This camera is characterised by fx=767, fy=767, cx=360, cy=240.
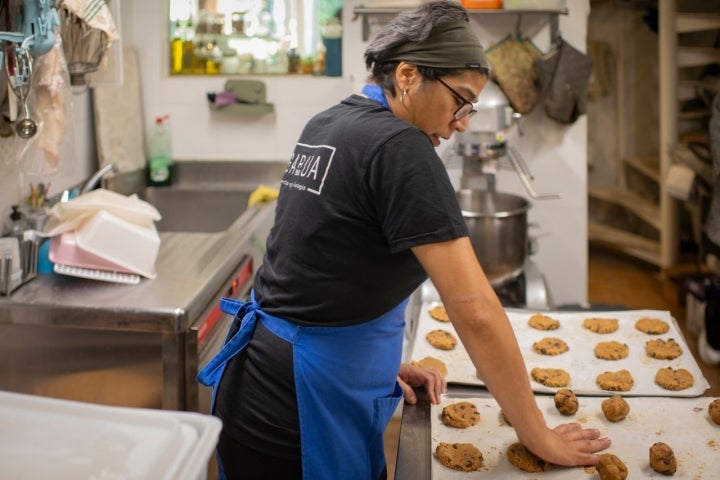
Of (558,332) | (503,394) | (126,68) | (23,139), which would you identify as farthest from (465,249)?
(126,68)

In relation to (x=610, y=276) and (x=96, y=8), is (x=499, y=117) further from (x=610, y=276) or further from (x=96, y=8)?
(x=610, y=276)

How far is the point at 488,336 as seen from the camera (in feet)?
3.93

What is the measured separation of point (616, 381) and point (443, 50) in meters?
0.80

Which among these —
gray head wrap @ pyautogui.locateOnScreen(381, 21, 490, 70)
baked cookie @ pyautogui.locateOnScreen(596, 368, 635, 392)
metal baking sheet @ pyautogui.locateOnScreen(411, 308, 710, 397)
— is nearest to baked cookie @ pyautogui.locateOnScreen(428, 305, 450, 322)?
metal baking sheet @ pyautogui.locateOnScreen(411, 308, 710, 397)

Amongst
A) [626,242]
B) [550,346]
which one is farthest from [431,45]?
[626,242]

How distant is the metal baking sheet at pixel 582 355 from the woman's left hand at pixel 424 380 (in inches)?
4.2

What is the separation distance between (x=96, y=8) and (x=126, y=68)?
1154mm

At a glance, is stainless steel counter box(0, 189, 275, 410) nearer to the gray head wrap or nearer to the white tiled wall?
the gray head wrap

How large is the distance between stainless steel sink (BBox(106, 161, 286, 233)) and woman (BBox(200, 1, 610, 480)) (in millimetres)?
1773

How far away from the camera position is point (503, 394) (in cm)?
123

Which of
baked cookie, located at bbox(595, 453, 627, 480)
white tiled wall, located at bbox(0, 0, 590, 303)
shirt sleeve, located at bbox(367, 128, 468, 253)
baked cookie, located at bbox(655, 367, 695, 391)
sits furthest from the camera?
white tiled wall, located at bbox(0, 0, 590, 303)

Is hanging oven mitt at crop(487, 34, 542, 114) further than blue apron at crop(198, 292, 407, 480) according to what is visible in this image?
Yes

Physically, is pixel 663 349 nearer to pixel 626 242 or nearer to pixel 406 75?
pixel 406 75

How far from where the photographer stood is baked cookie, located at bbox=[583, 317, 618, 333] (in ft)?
6.20
